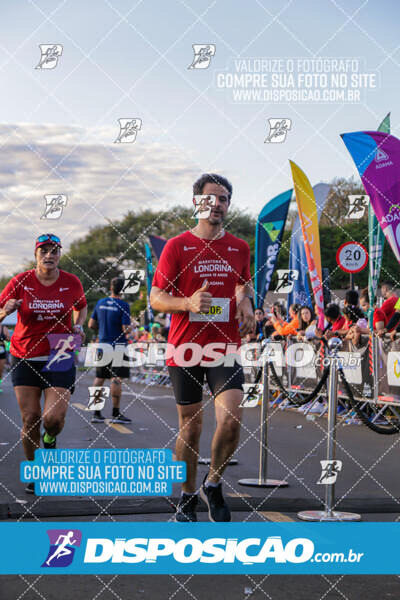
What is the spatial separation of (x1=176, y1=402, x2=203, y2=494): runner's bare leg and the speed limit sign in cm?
Result: 898

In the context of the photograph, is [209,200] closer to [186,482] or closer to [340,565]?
[186,482]

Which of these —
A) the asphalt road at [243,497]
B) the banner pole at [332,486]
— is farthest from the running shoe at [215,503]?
the banner pole at [332,486]

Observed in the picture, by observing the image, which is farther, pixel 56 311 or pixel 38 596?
pixel 56 311

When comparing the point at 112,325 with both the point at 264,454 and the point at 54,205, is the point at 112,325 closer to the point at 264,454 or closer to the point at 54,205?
the point at 264,454

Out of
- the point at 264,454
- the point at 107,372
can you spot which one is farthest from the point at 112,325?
the point at 264,454

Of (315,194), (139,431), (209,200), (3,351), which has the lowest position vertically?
(139,431)

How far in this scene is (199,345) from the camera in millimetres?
5242

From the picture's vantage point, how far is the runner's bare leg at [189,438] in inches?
210

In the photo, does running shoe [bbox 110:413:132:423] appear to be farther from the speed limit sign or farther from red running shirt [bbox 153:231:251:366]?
red running shirt [bbox 153:231:251:366]

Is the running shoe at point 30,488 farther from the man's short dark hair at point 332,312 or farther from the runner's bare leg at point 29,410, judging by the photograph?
the man's short dark hair at point 332,312

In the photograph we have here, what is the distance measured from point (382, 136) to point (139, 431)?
16.8 ft

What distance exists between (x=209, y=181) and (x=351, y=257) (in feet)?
30.2

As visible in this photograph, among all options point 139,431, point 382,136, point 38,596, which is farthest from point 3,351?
point 38,596

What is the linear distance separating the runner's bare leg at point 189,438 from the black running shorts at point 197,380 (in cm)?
6
